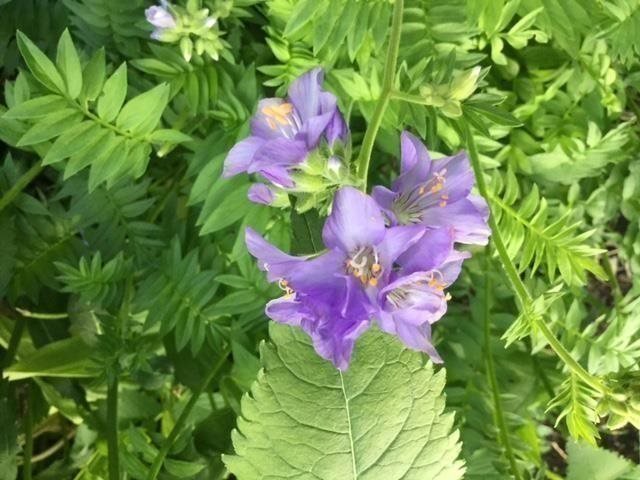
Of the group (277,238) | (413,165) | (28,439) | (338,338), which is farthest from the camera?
(28,439)

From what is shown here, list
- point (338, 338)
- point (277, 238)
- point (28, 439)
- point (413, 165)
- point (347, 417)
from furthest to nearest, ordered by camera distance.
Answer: point (28, 439) < point (277, 238) < point (347, 417) < point (413, 165) < point (338, 338)

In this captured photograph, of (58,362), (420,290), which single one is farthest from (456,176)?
(58,362)

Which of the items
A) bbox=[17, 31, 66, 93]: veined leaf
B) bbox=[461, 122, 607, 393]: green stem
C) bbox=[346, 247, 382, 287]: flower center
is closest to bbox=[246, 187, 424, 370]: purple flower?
bbox=[346, 247, 382, 287]: flower center

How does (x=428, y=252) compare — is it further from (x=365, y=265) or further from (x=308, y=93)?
(x=308, y=93)

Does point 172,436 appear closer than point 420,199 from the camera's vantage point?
No

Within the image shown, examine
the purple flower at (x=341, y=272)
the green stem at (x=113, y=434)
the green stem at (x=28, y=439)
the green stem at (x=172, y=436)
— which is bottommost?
the green stem at (x=28, y=439)

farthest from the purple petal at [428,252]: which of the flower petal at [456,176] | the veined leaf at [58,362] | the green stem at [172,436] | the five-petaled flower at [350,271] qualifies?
the veined leaf at [58,362]

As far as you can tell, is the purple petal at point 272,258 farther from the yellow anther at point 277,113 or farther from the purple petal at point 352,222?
the yellow anther at point 277,113
